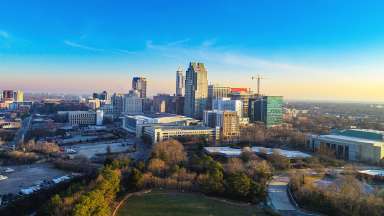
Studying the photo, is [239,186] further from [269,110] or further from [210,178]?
[269,110]

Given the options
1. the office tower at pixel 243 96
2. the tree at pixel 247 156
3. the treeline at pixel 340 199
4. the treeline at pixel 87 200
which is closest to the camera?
the treeline at pixel 87 200

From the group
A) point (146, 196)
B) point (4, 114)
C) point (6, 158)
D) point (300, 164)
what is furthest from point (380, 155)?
point (4, 114)

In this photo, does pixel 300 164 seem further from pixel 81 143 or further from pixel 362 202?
pixel 81 143

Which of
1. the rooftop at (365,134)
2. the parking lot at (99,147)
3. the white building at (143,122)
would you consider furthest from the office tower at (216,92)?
the rooftop at (365,134)

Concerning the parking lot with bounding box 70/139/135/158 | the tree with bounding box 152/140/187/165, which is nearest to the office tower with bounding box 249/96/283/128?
the parking lot with bounding box 70/139/135/158

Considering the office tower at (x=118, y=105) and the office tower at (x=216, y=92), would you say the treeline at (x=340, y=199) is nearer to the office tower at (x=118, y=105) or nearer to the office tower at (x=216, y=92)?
the office tower at (x=216, y=92)
